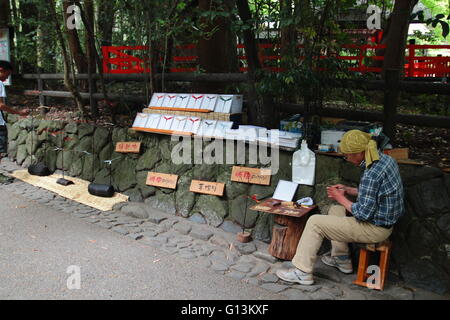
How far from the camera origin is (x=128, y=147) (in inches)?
290

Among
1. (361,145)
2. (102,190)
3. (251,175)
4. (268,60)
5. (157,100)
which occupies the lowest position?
(102,190)

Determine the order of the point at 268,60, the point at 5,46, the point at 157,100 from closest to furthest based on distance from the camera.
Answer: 1. the point at 268,60
2. the point at 157,100
3. the point at 5,46

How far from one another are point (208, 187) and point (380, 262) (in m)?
2.69

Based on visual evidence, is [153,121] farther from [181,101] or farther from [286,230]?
[286,230]

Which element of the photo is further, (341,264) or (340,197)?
(341,264)

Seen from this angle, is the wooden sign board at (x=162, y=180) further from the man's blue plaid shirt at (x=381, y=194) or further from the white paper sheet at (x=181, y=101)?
the man's blue plaid shirt at (x=381, y=194)

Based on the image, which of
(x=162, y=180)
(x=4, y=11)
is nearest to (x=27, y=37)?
(x=4, y=11)

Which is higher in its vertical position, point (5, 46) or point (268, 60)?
point (5, 46)

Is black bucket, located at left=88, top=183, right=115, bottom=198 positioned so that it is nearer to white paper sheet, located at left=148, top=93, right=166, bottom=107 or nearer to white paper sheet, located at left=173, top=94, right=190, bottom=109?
white paper sheet, located at left=148, top=93, right=166, bottom=107

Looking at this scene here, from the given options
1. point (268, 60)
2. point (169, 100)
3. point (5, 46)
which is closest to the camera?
point (268, 60)

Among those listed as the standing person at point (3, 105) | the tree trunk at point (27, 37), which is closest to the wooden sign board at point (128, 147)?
the standing person at point (3, 105)

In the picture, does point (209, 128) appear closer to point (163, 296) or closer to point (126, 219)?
point (126, 219)

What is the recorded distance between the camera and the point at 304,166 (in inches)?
207

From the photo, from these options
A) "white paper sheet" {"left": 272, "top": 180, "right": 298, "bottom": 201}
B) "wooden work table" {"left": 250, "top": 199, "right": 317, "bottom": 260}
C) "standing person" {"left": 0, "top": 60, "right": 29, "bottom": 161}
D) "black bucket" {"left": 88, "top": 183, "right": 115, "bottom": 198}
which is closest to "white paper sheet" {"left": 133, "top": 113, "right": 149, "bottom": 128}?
"black bucket" {"left": 88, "top": 183, "right": 115, "bottom": 198}
